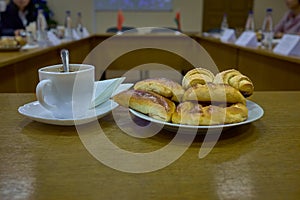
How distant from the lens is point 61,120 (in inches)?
21.2

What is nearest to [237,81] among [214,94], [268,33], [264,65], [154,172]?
[214,94]

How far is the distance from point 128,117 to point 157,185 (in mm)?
261

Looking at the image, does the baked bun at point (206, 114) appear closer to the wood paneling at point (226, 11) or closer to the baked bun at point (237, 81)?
the baked bun at point (237, 81)

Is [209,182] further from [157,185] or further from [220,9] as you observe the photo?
[220,9]

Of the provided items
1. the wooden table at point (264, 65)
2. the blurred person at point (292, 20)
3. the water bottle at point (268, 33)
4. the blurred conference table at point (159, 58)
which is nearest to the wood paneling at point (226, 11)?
the blurred person at point (292, 20)

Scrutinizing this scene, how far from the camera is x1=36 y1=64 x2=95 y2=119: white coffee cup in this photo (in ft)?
1.74

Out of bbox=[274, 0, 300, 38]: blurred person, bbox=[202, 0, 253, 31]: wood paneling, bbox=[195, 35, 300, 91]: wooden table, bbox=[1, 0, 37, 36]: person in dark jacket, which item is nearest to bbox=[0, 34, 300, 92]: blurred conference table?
bbox=[195, 35, 300, 91]: wooden table

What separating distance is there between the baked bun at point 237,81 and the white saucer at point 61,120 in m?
0.21

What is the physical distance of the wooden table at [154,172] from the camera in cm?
34

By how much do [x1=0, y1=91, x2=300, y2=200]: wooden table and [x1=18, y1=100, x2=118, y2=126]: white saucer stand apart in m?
0.01

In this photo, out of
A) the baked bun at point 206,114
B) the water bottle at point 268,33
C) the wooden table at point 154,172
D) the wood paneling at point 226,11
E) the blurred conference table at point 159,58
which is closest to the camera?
the wooden table at point 154,172

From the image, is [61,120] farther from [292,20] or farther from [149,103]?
[292,20]

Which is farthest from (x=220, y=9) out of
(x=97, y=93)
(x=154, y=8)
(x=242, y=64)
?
(x=97, y=93)

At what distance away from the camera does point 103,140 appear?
1.63 feet
